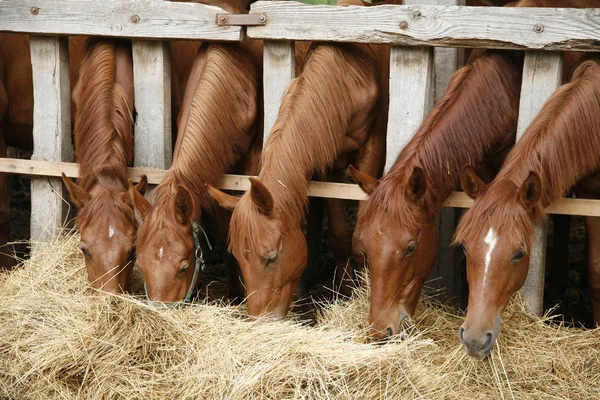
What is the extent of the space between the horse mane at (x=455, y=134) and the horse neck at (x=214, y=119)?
3.40ft

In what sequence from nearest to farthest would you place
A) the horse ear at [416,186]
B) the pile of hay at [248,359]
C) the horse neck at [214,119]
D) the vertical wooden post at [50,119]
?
the pile of hay at [248,359] → the horse ear at [416,186] → the horse neck at [214,119] → the vertical wooden post at [50,119]

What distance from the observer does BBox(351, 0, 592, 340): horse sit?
420 centimetres

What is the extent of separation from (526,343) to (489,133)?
1199 mm

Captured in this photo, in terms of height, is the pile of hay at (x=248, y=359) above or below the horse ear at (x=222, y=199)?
below

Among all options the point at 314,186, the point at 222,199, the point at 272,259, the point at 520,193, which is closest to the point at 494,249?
the point at 520,193

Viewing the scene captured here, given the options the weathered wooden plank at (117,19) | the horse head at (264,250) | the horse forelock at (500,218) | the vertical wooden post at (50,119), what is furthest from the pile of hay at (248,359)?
the weathered wooden plank at (117,19)

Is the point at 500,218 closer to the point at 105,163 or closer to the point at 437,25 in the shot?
the point at 437,25

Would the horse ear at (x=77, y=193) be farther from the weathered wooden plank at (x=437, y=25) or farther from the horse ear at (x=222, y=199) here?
the weathered wooden plank at (x=437, y=25)

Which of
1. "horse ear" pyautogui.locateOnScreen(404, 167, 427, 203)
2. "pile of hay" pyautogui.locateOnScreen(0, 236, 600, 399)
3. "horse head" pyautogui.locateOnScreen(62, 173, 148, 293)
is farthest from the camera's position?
"horse head" pyautogui.locateOnScreen(62, 173, 148, 293)

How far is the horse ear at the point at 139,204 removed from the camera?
450cm

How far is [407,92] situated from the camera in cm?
466

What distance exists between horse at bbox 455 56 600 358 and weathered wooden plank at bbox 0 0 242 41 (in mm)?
1851

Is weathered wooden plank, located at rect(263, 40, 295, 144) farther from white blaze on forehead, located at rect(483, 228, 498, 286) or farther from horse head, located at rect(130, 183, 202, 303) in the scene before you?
white blaze on forehead, located at rect(483, 228, 498, 286)

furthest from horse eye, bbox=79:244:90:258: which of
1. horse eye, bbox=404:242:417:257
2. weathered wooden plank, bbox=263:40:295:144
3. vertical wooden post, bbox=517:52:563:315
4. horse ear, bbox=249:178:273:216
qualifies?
A: vertical wooden post, bbox=517:52:563:315
